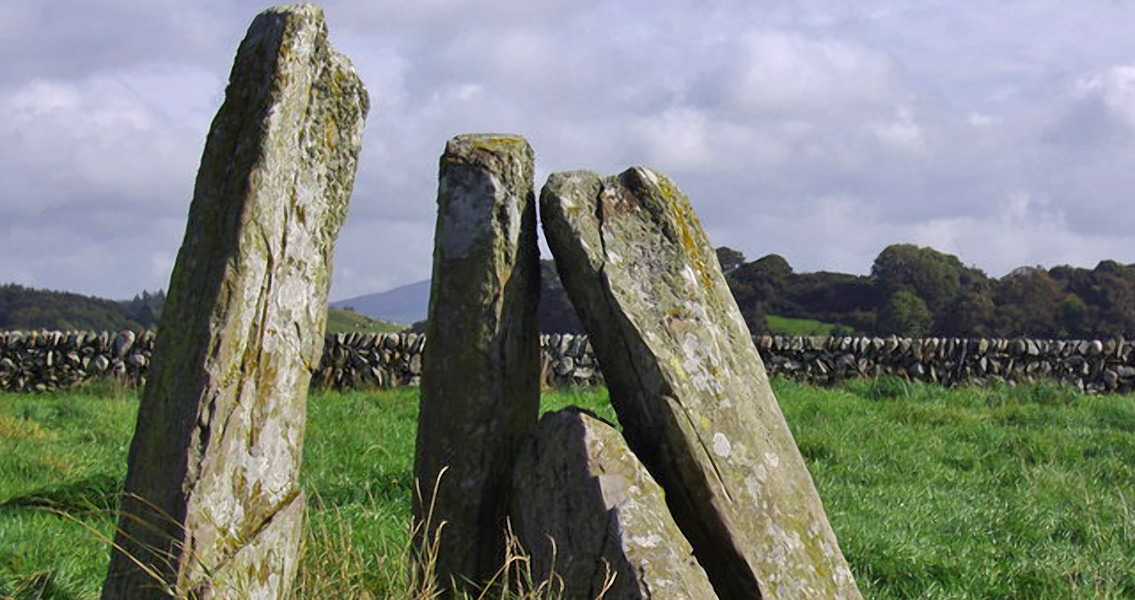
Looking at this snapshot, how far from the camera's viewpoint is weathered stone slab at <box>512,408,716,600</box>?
5070 millimetres

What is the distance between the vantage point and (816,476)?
10.6 m

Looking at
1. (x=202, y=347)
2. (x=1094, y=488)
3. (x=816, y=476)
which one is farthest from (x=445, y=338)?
(x=1094, y=488)

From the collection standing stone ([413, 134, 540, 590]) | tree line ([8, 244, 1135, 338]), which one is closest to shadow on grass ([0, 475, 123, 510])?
standing stone ([413, 134, 540, 590])

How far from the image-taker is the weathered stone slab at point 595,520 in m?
5.07

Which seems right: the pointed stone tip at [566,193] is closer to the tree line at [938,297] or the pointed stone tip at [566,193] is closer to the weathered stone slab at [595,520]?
the weathered stone slab at [595,520]

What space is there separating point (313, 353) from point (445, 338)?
2.61 feet

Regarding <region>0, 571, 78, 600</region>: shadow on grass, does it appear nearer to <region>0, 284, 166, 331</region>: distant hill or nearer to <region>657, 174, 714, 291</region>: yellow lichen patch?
<region>657, 174, 714, 291</region>: yellow lichen patch

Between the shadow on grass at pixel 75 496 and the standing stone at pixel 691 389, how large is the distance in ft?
14.0

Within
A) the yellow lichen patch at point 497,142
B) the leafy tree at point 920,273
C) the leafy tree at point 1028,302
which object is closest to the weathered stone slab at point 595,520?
the yellow lichen patch at point 497,142

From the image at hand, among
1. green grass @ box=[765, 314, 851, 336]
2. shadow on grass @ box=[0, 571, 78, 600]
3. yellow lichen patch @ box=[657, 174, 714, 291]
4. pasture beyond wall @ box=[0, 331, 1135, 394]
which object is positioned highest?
green grass @ box=[765, 314, 851, 336]

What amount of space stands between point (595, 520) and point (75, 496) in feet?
16.8

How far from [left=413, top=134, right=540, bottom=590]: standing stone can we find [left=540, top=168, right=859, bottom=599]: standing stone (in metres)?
0.35

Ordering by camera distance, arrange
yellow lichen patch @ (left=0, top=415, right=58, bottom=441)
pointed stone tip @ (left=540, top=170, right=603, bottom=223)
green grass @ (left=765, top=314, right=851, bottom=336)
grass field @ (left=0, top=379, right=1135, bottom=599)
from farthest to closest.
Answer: green grass @ (left=765, top=314, right=851, bottom=336) < yellow lichen patch @ (left=0, top=415, right=58, bottom=441) < grass field @ (left=0, top=379, right=1135, bottom=599) < pointed stone tip @ (left=540, top=170, right=603, bottom=223)

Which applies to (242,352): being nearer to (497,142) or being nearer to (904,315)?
(497,142)
